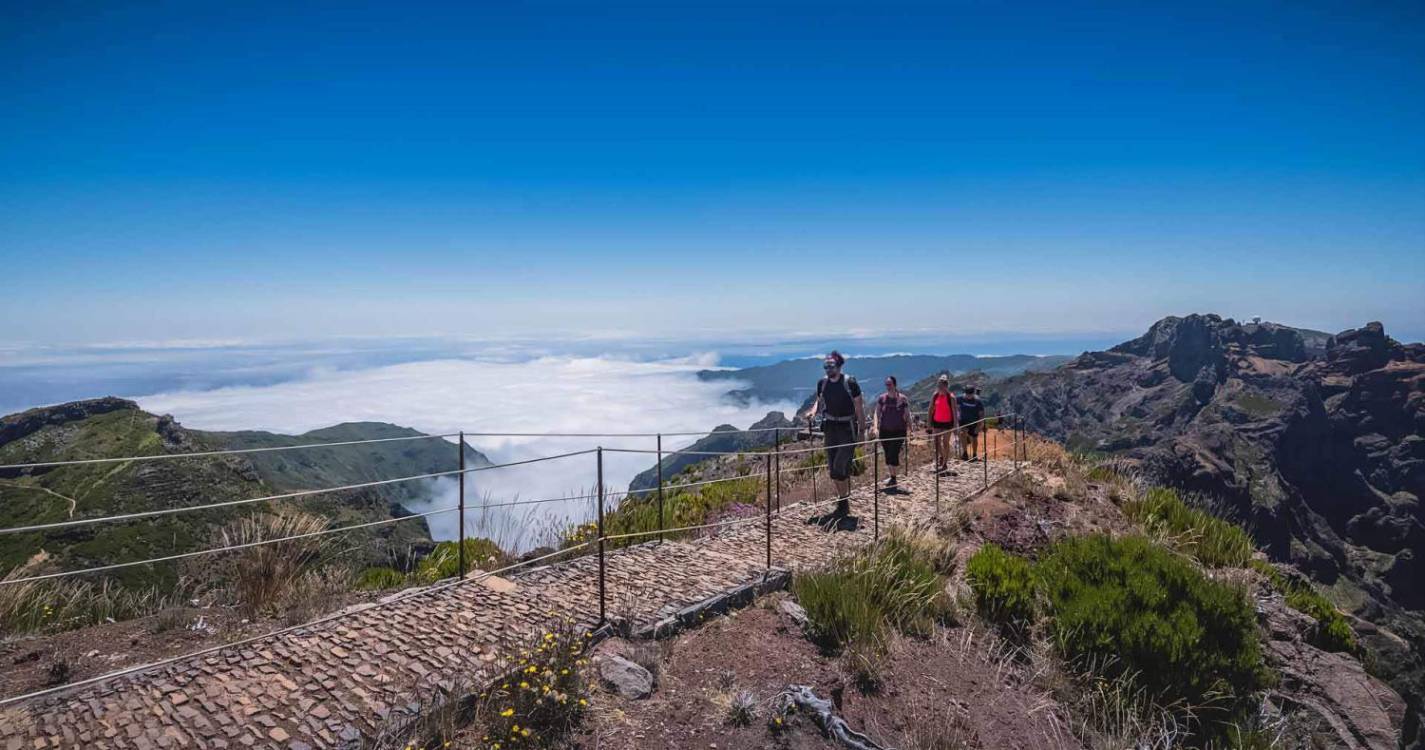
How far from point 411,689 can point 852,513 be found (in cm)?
798

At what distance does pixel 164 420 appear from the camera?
4525 centimetres

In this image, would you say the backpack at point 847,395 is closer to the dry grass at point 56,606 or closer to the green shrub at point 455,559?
the green shrub at point 455,559

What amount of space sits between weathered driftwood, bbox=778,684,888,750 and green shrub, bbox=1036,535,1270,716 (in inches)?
127

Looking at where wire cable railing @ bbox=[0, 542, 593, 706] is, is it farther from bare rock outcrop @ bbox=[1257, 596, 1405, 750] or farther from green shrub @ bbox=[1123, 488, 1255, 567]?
green shrub @ bbox=[1123, 488, 1255, 567]

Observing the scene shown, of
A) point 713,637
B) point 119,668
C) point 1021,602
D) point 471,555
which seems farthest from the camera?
point 471,555

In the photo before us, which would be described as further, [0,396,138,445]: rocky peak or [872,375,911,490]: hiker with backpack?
[0,396,138,445]: rocky peak

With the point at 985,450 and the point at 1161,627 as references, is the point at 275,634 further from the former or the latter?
the point at 985,450

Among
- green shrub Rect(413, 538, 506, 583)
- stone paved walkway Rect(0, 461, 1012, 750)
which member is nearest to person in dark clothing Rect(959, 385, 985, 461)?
stone paved walkway Rect(0, 461, 1012, 750)

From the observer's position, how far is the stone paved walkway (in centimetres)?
420

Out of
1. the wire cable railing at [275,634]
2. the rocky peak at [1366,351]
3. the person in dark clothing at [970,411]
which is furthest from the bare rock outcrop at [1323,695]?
the rocky peak at [1366,351]

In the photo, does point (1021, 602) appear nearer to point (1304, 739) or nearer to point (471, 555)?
point (1304, 739)

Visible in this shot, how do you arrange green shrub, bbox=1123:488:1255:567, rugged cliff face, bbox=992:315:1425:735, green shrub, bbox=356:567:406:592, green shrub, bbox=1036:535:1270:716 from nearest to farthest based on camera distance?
green shrub, bbox=1036:535:1270:716, green shrub, bbox=356:567:406:592, green shrub, bbox=1123:488:1255:567, rugged cliff face, bbox=992:315:1425:735

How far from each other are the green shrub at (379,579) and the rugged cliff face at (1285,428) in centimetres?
4557

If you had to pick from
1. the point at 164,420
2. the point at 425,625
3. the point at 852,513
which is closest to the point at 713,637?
the point at 425,625
